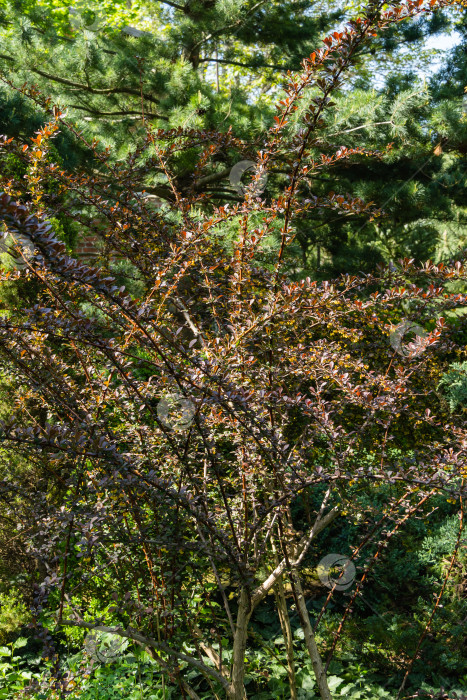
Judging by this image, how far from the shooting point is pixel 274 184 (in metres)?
6.07

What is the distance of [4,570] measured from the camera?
124 inches

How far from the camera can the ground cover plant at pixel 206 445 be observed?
173 centimetres

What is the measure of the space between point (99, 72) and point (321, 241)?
323 centimetres

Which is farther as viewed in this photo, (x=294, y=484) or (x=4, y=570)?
(x=4, y=570)

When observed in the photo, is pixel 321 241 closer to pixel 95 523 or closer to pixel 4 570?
pixel 4 570

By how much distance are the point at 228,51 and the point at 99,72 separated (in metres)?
1.74

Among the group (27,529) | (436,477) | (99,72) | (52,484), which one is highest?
(99,72)

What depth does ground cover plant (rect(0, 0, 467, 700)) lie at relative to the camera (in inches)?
68.0

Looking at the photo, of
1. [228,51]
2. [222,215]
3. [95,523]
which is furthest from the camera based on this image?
[228,51]

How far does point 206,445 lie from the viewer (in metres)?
1.68

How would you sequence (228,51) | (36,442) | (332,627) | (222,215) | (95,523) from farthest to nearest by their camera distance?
(228,51)
(332,627)
(222,215)
(95,523)
(36,442)

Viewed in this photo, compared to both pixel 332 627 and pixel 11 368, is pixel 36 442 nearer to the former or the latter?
pixel 11 368

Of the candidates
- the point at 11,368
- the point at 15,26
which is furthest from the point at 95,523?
the point at 15,26

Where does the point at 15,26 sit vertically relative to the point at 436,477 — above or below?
above
